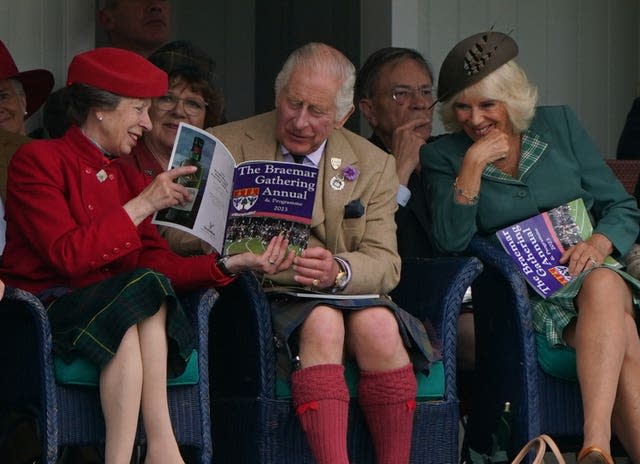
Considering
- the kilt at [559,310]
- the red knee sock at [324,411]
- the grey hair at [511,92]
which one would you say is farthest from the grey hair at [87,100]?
the kilt at [559,310]

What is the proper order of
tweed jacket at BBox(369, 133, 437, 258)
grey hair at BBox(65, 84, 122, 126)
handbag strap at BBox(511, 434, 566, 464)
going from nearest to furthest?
handbag strap at BBox(511, 434, 566, 464) < grey hair at BBox(65, 84, 122, 126) < tweed jacket at BBox(369, 133, 437, 258)

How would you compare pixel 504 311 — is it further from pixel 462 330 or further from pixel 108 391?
pixel 108 391

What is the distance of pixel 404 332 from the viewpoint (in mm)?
4609

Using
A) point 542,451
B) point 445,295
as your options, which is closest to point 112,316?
point 445,295

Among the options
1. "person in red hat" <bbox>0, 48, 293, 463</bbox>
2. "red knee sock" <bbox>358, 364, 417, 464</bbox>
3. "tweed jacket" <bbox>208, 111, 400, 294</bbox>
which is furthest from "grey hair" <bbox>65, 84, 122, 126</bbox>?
"red knee sock" <bbox>358, 364, 417, 464</bbox>

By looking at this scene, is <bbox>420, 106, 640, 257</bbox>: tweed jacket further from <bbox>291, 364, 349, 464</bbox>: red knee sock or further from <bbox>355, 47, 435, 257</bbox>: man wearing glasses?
<bbox>291, 364, 349, 464</bbox>: red knee sock

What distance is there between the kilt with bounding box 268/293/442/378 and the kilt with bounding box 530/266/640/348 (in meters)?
0.35

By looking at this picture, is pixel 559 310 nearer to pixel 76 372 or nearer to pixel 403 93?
pixel 403 93

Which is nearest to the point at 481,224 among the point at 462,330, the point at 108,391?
the point at 462,330

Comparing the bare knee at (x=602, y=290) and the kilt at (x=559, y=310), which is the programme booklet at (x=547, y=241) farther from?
the bare knee at (x=602, y=290)

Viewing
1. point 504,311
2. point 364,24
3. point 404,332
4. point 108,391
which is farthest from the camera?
point 364,24

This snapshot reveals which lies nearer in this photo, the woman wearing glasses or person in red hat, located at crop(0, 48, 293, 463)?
person in red hat, located at crop(0, 48, 293, 463)

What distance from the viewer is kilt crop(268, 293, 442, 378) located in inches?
179

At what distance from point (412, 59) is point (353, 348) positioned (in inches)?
64.5
